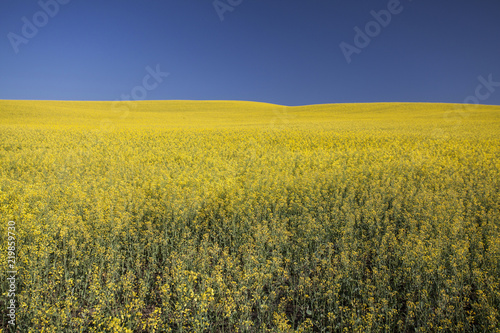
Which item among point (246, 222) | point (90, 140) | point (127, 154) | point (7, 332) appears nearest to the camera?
point (7, 332)

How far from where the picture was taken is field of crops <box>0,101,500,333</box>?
11.7 ft

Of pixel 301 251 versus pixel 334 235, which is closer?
pixel 301 251

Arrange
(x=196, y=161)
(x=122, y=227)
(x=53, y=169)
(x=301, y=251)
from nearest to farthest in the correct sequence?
(x=301, y=251) → (x=122, y=227) → (x=53, y=169) → (x=196, y=161)

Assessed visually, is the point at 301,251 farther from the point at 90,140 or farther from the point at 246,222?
the point at 90,140

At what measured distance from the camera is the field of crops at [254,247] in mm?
3555

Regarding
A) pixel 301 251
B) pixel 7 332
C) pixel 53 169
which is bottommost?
pixel 7 332

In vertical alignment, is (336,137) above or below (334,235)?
above

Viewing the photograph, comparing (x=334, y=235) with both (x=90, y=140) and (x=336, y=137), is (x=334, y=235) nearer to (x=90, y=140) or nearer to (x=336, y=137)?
(x=336, y=137)

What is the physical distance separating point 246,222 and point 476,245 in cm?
429

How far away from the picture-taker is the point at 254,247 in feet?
17.2

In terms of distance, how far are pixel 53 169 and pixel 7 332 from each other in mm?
8293

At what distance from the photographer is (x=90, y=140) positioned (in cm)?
1828

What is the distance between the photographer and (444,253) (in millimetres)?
4762

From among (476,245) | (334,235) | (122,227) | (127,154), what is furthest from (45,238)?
(127,154)
